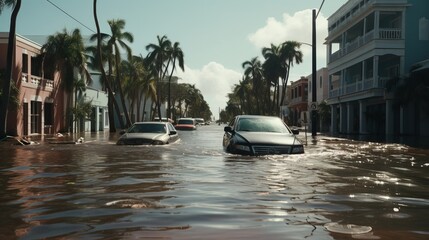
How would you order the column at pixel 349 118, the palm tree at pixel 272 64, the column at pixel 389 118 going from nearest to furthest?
the column at pixel 389 118 → the column at pixel 349 118 → the palm tree at pixel 272 64

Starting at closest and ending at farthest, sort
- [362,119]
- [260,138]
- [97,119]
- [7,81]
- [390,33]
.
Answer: [260,138] < [7,81] < [390,33] < [362,119] < [97,119]

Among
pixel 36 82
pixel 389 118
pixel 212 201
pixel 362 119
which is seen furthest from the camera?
pixel 362 119

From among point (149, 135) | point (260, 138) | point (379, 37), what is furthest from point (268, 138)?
point (379, 37)

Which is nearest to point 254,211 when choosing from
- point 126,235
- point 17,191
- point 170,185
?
point 126,235

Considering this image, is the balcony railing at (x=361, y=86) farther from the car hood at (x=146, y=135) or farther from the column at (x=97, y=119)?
the column at (x=97, y=119)

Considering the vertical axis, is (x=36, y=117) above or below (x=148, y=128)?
above

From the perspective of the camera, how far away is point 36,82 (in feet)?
111

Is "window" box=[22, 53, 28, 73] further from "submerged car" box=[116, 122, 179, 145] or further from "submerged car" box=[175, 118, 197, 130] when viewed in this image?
"submerged car" box=[175, 118, 197, 130]

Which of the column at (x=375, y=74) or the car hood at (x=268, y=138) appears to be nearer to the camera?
the car hood at (x=268, y=138)

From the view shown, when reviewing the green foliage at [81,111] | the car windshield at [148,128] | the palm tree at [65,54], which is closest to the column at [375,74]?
the car windshield at [148,128]

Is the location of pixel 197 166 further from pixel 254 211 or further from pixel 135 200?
pixel 254 211

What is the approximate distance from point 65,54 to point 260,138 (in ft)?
84.1

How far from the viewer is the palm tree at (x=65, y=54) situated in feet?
113

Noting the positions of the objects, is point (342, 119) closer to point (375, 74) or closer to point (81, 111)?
point (375, 74)
